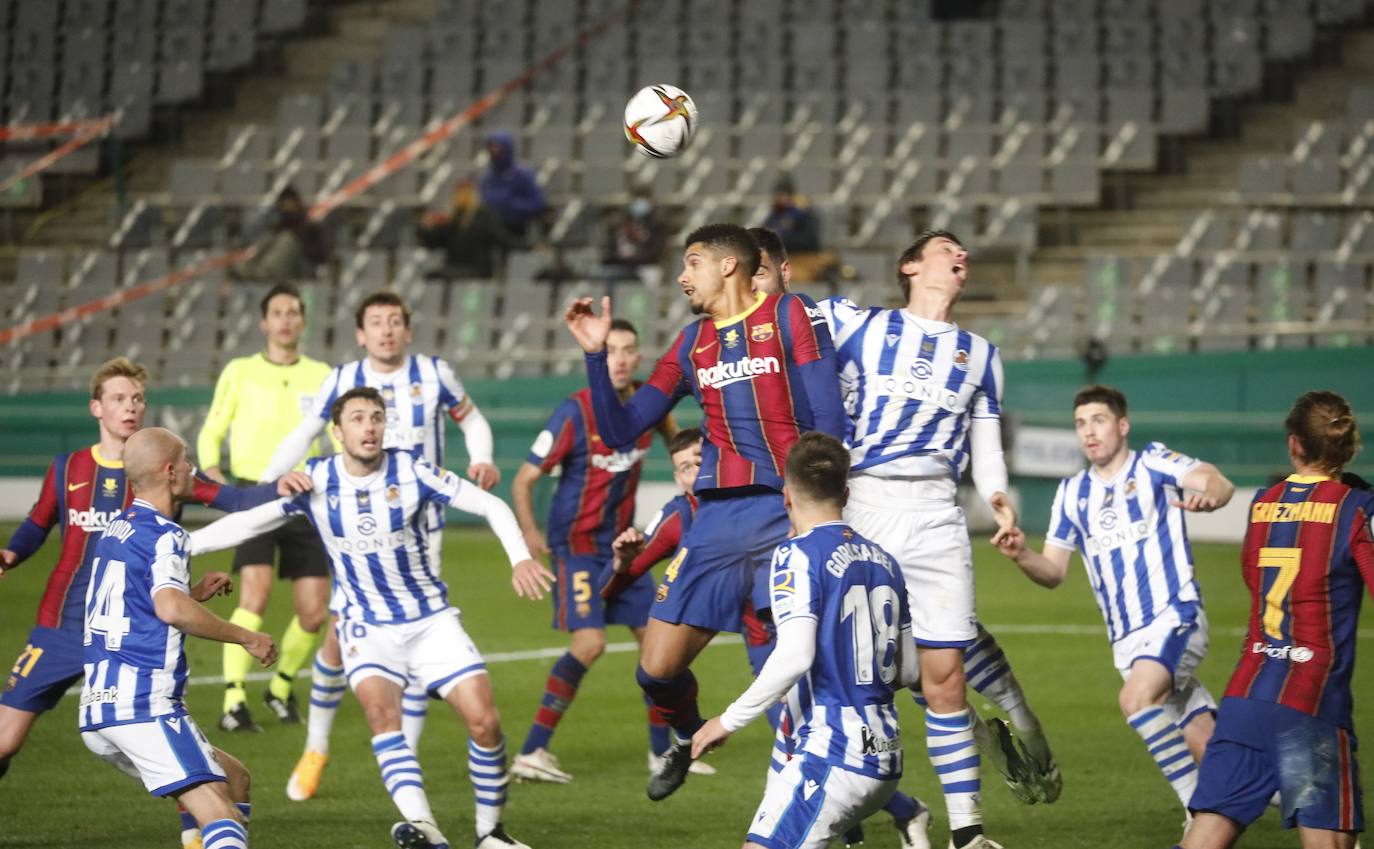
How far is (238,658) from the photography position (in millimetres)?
9664

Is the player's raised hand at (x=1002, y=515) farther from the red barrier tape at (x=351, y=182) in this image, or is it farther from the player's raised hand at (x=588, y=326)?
the red barrier tape at (x=351, y=182)

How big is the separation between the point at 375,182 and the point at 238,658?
13.8 m

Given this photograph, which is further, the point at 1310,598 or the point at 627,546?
the point at 627,546

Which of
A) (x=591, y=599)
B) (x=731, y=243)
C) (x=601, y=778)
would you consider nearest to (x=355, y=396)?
(x=731, y=243)

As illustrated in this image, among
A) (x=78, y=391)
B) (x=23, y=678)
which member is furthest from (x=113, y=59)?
(x=23, y=678)

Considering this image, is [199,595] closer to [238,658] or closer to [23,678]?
[23,678]

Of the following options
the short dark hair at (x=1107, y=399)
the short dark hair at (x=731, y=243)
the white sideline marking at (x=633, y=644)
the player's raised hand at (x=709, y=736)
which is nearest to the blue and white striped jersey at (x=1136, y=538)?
the short dark hair at (x=1107, y=399)

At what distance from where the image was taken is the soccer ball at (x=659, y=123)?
769cm

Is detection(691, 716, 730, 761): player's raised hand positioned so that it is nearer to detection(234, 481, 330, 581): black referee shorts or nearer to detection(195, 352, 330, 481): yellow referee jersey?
detection(234, 481, 330, 581): black referee shorts

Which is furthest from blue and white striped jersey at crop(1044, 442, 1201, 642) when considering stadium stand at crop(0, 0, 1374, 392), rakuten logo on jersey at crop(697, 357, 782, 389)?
stadium stand at crop(0, 0, 1374, 392)

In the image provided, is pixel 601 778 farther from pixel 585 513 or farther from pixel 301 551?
pixel 301 551

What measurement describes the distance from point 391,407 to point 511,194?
1189 centimetres

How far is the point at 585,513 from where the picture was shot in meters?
9.26

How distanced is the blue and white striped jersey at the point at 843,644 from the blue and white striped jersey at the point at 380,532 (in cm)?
221
